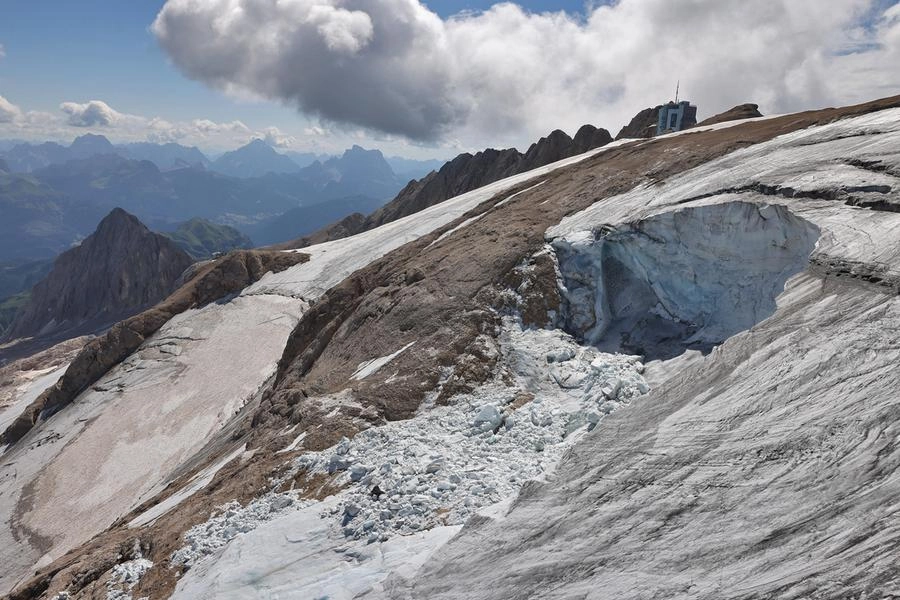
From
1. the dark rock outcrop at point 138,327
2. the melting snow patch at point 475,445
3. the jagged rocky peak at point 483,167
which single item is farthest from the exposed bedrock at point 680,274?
the jagged rocky peak at point 483,167

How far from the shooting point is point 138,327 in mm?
49469

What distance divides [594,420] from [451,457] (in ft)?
13.3

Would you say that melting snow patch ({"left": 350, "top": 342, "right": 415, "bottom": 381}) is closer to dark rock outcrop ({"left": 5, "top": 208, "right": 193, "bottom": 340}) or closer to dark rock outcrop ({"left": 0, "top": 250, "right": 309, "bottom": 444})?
dark rock outcrop ({"left": 0, "top": 250, "right": 309, "bottom": 444})

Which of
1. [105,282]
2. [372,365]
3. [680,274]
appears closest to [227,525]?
[372,365]

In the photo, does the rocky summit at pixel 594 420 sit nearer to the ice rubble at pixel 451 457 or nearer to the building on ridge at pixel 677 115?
the ice rubble at pixel 451 457

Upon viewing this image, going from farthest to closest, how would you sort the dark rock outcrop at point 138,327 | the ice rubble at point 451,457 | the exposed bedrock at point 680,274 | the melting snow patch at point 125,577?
the dark rock outcrop at point 138,327
the exposed bedrock at point 680,274
the melting snow patch at point 125,577
the ice rubble at point 451,457

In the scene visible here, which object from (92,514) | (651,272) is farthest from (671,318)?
(92,514)

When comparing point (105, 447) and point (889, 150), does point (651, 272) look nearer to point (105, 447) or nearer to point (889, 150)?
point (889, 150)

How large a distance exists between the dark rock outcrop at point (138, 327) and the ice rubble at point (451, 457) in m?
42.0

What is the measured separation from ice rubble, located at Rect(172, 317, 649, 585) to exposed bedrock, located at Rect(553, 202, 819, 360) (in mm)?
2612

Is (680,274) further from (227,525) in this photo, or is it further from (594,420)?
(227,525)

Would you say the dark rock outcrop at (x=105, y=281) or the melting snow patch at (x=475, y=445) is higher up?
the dark rock outcrop at (x=105, y=281)

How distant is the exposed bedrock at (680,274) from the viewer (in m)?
16.3

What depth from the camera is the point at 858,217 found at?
1380 cm
